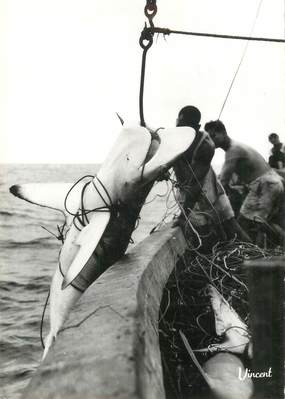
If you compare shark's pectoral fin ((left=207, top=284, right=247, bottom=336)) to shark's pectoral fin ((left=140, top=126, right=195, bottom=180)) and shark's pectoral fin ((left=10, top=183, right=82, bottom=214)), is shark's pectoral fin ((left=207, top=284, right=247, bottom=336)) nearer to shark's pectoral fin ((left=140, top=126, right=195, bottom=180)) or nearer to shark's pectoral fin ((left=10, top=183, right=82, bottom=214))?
shark's pectoral fin ((left=140, top=126, right=195, bottom=180))

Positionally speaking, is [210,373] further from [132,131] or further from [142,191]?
[132,131]

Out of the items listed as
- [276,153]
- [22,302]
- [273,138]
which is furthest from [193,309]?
[273,138]

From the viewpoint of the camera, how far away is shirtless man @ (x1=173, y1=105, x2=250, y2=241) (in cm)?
493

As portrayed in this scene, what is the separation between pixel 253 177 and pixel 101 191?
3.42 metres

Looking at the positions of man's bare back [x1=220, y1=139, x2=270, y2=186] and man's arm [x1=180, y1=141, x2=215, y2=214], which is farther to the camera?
man's bare back [x1=220, y1=139, x2=270, y2=186]

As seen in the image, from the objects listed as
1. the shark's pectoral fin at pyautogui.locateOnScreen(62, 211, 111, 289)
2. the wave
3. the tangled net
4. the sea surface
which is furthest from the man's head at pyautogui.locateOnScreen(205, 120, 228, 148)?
the wave

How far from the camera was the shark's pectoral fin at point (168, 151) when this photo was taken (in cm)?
309

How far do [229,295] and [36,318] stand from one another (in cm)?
448

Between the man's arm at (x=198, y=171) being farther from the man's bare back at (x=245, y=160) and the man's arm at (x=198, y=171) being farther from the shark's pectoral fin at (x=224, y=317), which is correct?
the shark's pectoral fin at (x=224, y=317)

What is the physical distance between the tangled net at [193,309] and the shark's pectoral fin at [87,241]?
0.64 metres

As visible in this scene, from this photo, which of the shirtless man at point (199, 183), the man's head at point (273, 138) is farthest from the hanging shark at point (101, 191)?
the man's head at point (273, 138)

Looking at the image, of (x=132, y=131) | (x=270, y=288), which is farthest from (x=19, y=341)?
(x=270, y=288)

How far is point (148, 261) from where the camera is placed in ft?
10.0

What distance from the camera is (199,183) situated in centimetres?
483
